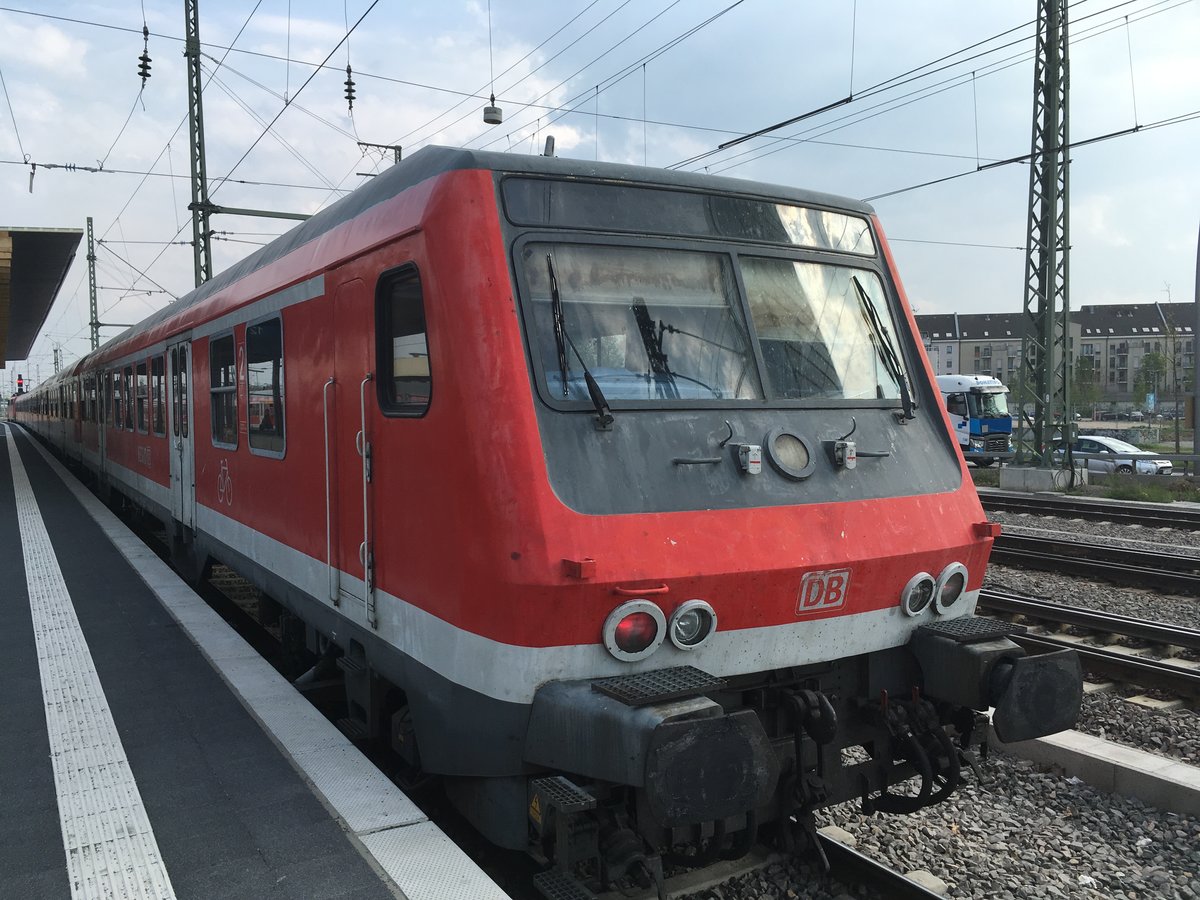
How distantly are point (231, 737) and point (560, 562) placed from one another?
8.02ft

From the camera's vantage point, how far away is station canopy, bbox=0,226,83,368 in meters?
19.2

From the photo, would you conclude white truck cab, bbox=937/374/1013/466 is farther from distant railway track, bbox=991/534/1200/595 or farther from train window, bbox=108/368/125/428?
train window, bbox=108/368/125/428

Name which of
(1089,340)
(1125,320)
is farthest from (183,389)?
(1125,320)

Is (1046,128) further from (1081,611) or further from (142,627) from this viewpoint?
(142,627)

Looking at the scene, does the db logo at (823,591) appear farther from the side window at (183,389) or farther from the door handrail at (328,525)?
the side window at (183,389)

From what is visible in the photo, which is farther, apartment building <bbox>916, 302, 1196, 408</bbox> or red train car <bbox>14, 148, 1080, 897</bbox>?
apartment building <bbox>916, 302, 1196, 408</bbox>

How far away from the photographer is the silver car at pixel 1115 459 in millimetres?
25297

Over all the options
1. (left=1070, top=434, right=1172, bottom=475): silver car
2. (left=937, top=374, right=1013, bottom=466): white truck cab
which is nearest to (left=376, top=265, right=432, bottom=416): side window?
(left=1070, top=434, right=1172, bottom=475): silver car

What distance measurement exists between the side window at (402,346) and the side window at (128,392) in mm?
9506

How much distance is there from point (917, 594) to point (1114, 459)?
25563 mm

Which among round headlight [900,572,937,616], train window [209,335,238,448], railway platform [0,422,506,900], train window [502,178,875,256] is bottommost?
railway platform [0,422,506,900]

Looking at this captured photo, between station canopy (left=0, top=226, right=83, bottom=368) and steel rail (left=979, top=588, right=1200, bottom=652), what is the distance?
61.1 feet

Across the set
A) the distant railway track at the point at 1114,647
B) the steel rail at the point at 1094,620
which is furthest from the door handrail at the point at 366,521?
the steel rail at the point at 1094,620

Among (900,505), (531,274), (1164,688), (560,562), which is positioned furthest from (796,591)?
(1164,688)
